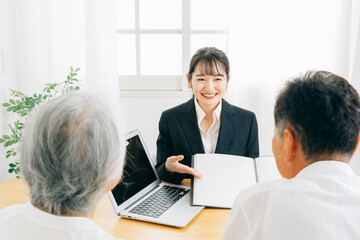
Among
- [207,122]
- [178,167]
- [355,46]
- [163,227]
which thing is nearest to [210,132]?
[207,122]

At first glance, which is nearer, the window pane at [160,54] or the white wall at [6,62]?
the white wall at [6,62]

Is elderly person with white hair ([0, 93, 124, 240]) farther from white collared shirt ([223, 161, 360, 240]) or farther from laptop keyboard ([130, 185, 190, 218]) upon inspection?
laptop keyboard ([130, 185, 190, 218])

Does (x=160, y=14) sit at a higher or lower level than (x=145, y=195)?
higher

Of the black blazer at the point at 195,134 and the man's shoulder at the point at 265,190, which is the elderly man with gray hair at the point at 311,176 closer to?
the man's shoulder at the point at 265,190

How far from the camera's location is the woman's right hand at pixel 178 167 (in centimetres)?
147

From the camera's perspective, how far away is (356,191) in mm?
805

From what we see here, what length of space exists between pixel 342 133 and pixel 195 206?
713 millimetres

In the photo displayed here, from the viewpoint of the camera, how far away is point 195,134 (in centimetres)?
184

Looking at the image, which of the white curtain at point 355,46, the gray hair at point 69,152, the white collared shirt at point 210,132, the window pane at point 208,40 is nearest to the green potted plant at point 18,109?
the white collared shirt at point 210,132

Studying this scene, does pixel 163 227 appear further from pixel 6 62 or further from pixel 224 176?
pixel 6 62

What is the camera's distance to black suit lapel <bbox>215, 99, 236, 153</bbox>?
1826mm

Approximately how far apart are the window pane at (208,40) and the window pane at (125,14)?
0.47 meters

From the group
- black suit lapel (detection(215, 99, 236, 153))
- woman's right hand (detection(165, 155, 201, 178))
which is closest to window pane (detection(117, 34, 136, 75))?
black suit lapel (detection(215, 99, 236, 153))

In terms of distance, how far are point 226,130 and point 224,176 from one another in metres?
0.41
